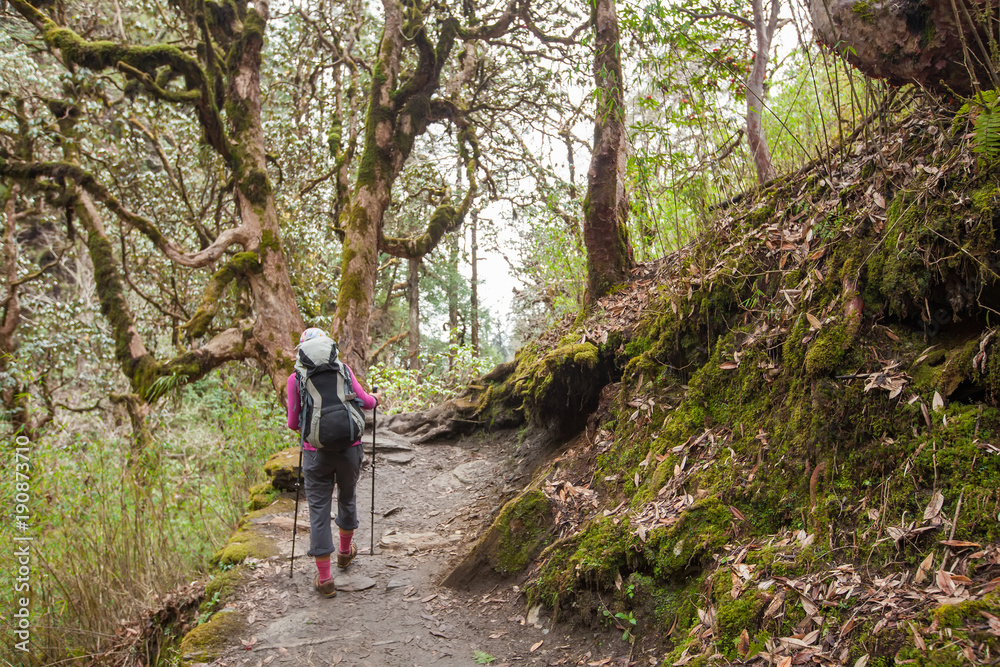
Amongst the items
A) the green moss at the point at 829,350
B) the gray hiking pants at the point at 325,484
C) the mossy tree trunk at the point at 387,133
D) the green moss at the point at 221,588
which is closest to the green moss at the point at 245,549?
the green moss at the point at 221,588

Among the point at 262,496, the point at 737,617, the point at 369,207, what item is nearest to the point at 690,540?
the point at 737,617

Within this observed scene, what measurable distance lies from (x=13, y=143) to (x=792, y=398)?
13.3 m

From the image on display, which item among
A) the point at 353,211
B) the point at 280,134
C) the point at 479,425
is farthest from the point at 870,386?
the point at 280,134

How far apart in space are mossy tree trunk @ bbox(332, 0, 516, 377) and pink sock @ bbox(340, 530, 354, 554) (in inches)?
168

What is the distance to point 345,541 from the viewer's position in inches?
219

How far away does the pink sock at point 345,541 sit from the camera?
18.1ft

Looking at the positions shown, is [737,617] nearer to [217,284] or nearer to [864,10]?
[864,10]

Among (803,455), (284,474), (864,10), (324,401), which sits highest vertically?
(864,10)

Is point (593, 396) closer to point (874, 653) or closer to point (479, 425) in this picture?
point (479, 425)

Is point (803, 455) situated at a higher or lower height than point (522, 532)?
higher

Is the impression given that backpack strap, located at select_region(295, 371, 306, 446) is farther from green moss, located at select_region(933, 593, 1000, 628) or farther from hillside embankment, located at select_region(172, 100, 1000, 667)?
green moss, located at select_region(933, 593, 1000, 628)

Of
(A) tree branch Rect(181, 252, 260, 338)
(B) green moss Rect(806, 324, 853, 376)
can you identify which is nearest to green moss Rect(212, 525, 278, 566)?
(A) tree branch Rect(181, 252, 260, 338)

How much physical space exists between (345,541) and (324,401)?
1560 millimetres

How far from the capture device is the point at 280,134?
42.4 ft
